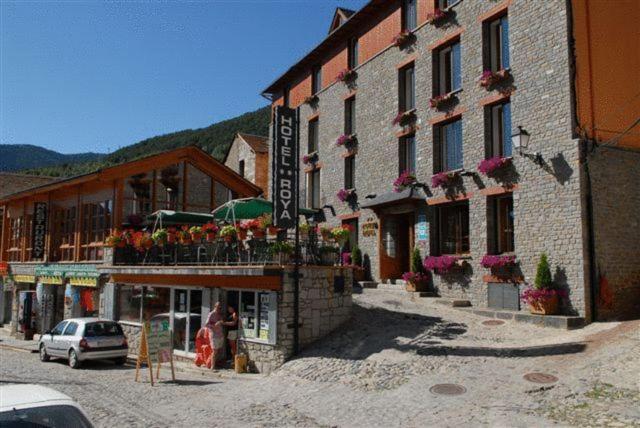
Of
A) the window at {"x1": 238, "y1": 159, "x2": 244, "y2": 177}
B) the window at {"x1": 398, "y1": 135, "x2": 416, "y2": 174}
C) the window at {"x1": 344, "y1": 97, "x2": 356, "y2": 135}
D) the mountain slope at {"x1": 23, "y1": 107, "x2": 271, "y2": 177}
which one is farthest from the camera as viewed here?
the mountain slope at {"x1": 23, "y1": 107, "x2": 271, "y2": 177}

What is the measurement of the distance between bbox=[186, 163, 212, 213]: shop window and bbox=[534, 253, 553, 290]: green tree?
46.2ft

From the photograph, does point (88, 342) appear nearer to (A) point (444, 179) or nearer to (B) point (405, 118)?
(A) point (444, 179)

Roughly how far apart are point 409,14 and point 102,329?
16.0m

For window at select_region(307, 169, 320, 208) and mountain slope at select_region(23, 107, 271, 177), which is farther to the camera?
mountain slope at select_region(23, 107, 271, 177)

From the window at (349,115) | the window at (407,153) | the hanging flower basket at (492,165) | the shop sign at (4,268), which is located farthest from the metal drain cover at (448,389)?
the shop sign at (4,268)

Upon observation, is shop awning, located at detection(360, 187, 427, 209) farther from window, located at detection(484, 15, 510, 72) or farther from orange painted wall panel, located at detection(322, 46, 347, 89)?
orange painted wall panel, located at detection(322, 46, 347, 89)

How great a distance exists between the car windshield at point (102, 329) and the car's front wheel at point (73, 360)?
646mm

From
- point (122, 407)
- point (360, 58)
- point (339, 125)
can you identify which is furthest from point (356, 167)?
point (122, 407)

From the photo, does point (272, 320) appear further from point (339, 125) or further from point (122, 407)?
point (339, 125)

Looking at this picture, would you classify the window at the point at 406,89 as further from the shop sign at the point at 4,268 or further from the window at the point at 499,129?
the shop sign at the point at 4,268

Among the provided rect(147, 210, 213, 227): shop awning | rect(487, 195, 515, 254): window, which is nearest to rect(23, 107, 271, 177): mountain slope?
rect(147, 210, 213, 227): shop awning

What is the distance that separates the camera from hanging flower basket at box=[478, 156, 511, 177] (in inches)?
653

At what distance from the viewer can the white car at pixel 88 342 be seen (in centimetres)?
1622

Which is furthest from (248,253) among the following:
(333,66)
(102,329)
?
(333,66)
